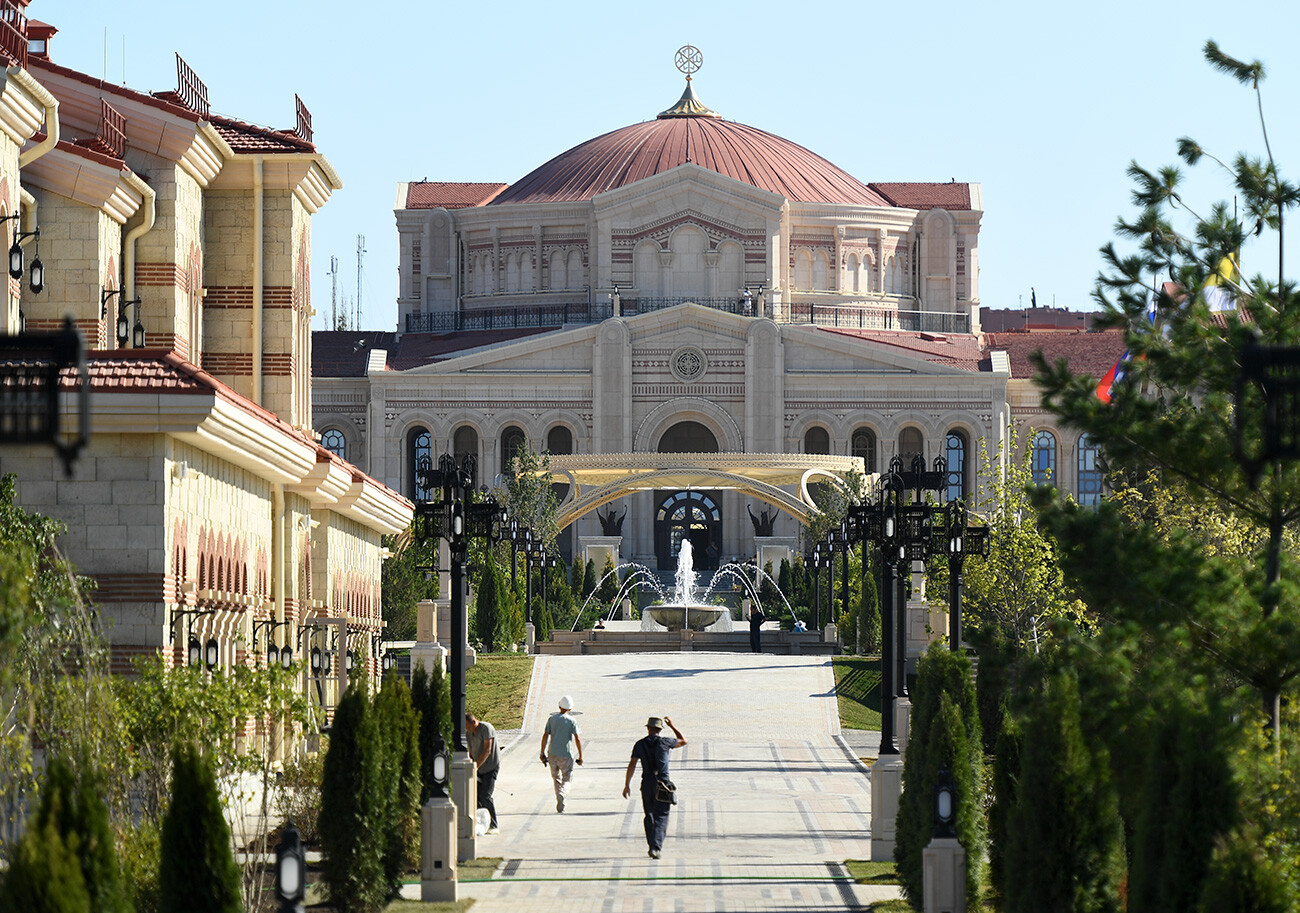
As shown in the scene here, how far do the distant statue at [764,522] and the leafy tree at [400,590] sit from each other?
2814 cm

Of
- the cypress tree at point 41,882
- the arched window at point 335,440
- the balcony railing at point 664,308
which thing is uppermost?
the balcony railing at point 664,308

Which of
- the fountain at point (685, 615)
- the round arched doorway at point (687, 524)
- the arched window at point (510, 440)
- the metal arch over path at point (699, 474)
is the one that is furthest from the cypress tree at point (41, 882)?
the round arched doorway at point (687, 524)

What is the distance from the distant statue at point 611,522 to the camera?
75812mm

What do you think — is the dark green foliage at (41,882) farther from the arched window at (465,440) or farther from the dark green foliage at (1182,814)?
the arched window at (465,440)

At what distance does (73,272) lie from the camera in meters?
24.5

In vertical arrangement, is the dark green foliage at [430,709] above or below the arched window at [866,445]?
below

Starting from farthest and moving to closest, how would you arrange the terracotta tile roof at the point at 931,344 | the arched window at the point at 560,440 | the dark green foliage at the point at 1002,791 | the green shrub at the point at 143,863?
the terracotta tile roof at the point at 931,344 → the arched window at the point at 560,440 → the dark green foliage at the point at 1002,791 → the green shrub at the point at 143,863

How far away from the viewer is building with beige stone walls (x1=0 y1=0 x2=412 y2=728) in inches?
782

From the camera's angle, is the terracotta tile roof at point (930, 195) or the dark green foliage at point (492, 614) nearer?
the dark green foliage at point (492, 614)

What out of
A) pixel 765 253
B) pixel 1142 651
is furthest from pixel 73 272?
pixel 765 253

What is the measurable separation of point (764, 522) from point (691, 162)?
1837 centimetres

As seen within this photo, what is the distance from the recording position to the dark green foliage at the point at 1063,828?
13.9 meters

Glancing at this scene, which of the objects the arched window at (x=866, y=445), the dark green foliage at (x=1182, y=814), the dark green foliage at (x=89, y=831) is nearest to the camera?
the dark green foliage at (x=89, y=831)

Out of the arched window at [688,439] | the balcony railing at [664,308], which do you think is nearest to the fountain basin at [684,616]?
the arched window at [688,439]
